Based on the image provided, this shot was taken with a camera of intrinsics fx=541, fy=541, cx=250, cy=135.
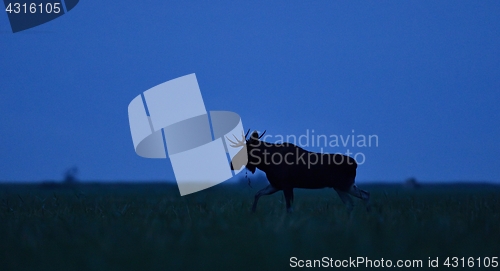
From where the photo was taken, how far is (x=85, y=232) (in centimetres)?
605

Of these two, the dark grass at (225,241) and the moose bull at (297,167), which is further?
the moose bull at (297,167)

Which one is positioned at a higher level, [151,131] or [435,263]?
[151,131]

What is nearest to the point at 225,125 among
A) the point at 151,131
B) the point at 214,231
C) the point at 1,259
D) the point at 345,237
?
the point at 151,131

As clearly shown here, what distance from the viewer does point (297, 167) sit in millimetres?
10180

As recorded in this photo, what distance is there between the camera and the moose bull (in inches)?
400

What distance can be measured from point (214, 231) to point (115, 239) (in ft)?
3.80

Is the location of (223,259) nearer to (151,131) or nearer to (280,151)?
(280,151)

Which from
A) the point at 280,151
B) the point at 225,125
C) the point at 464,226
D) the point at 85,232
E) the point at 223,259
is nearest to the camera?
the point at 223,259

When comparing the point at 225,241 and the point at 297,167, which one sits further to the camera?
the point at 297,167

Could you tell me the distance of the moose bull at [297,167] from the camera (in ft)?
33.3

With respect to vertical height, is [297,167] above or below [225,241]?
above

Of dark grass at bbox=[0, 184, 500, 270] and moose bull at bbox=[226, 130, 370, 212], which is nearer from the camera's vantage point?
dark grass at bbox=[0, 184, 500, 270]

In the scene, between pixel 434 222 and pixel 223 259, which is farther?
pixel 434 222

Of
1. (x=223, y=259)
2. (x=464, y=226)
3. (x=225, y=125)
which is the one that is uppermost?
(x=225, y=125)
